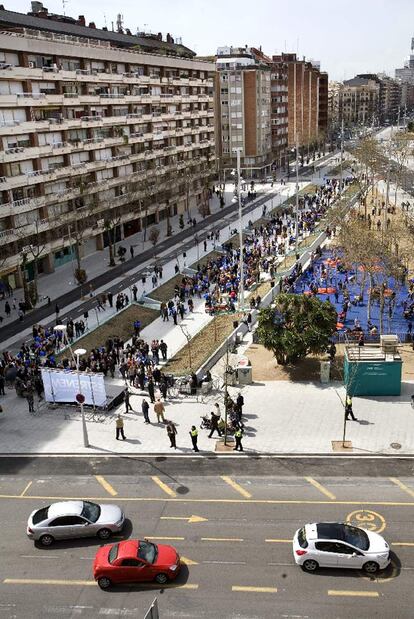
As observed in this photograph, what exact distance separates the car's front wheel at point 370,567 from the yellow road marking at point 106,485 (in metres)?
9.75

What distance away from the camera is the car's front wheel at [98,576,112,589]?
17359 mm

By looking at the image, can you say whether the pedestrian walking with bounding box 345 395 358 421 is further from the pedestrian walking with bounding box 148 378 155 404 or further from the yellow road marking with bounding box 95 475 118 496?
the yellow road marking with bounding box 95 475 118 496

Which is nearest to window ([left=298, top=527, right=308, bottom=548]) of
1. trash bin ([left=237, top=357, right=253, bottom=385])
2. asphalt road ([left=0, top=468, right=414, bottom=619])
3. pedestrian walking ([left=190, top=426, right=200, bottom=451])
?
asphalt road ([left=0, top=468, right=414, bottom=619])

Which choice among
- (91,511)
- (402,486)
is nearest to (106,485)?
(91,511)

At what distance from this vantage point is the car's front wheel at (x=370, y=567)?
17438 mm

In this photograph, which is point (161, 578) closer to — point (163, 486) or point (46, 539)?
point (46, 539)

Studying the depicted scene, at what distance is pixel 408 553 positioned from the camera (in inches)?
722

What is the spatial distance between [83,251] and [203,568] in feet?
161

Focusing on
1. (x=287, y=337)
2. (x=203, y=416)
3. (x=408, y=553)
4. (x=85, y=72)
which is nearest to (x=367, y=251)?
(x=287, y=337)

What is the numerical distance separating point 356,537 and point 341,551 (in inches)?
27.5

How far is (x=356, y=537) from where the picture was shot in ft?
58.4

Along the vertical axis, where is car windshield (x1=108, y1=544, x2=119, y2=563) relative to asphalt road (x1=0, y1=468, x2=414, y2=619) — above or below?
above

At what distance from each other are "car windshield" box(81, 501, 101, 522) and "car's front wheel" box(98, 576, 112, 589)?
8.62ft

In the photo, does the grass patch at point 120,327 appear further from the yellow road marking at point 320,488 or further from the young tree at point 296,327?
the yellow road marking at point 320,488
